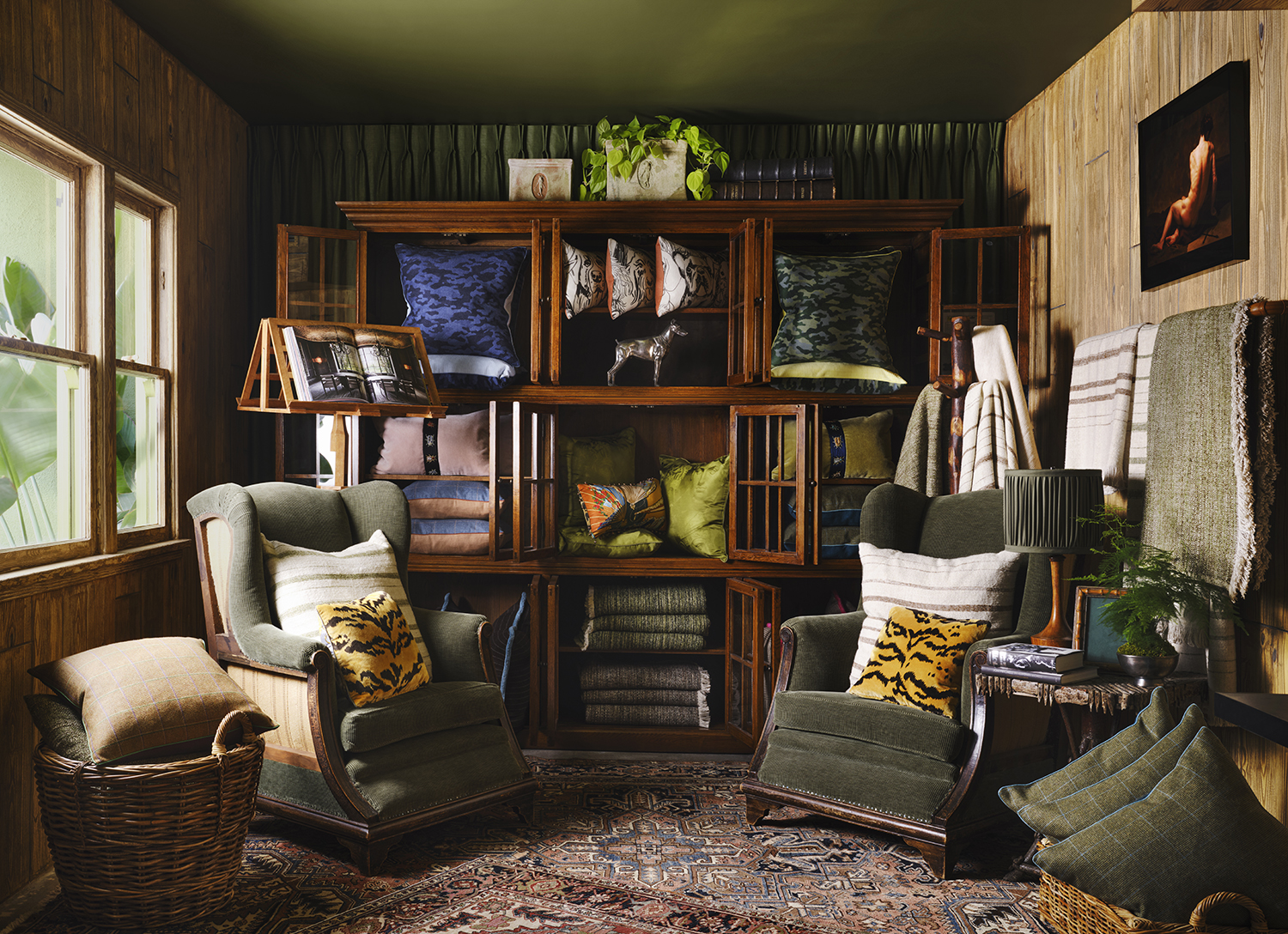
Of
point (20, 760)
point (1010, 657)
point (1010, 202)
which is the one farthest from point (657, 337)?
point (20, 760)

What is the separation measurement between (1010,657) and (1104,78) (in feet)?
7.40

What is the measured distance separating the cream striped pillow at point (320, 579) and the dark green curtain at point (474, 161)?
170 centimetres

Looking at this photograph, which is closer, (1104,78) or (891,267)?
(1104,78)

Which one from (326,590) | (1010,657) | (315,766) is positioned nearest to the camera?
(1010,657)

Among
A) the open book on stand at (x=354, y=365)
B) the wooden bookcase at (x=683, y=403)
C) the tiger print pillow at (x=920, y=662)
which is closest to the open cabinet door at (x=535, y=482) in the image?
the wooden bookcase at (x=683, y=403)

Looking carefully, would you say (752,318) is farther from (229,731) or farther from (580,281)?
(229,731)

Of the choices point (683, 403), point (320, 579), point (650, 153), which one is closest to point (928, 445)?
point (683, 403)

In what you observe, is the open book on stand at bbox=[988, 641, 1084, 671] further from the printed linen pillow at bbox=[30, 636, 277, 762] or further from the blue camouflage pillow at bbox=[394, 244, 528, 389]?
the blue camouflage pillow at bbox=[394, 244, 528, 389]

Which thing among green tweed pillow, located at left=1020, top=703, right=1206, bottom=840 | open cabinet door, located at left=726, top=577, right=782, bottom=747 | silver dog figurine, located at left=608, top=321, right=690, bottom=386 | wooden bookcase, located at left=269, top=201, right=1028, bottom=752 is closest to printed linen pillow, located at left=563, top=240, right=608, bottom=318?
wooden bookcase, located at left=269, top=201, right=1028, bottom=752

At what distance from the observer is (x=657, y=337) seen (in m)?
4.03

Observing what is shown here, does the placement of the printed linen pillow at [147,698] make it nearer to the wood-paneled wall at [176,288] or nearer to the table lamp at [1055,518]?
the wood-paneled wall at [176,288]

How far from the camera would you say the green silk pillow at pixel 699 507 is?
3916 mm

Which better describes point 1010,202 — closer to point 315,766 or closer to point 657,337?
point 657,337

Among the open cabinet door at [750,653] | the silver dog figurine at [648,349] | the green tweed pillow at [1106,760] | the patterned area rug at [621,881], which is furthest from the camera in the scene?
the silver dog figurine at [648,349]
